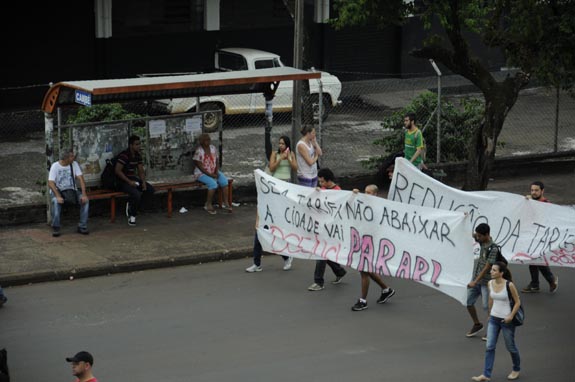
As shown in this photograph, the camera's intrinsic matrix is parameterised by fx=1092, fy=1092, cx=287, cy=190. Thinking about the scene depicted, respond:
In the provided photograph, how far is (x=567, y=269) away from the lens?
1498 cm

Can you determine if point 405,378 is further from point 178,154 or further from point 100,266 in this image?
point 178,154

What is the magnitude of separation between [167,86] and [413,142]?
13.1 ft

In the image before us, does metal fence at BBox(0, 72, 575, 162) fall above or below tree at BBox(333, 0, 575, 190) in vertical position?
below

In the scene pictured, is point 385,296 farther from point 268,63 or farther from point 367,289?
point 268,63

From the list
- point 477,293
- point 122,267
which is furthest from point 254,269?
point 477,293

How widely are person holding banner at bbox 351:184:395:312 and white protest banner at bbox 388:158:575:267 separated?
97 cm

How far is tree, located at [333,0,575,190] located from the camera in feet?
54.1

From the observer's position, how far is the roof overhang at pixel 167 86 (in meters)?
15.5

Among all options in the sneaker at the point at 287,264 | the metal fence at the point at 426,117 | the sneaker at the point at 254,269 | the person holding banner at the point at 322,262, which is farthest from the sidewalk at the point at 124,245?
the metal fence at the point at 426,117

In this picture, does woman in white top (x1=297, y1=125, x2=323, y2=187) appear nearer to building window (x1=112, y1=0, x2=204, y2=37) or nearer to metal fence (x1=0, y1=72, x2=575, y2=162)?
metal fence (x1=0, y1=72, x2=575, y2=162)

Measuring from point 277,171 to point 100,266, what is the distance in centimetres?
276

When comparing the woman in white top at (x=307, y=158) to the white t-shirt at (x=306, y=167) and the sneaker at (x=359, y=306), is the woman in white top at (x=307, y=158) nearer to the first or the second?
the white t-shirt at (x=306, y=167)

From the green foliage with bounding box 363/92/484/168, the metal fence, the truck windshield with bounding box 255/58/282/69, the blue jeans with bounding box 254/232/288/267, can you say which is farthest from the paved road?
the truck windshield with bounding box 255/58/282/69

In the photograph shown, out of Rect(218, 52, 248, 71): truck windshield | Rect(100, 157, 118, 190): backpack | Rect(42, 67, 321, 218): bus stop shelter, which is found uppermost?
Result: Rect(42, 67, 321, 218): bus stop shelter
